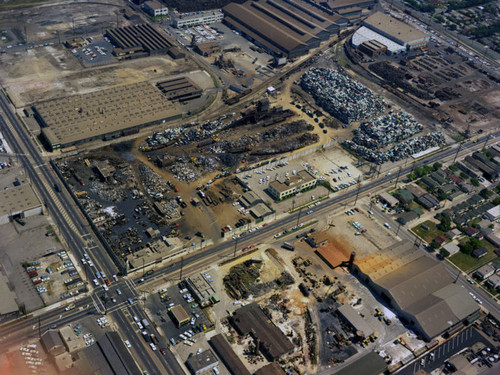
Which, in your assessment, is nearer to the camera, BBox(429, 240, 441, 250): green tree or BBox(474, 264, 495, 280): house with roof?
BBox(474, 264, 495, 280): house with roof

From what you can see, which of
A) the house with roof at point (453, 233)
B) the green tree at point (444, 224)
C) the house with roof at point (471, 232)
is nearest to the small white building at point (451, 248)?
the house with roof at point (453, 233)

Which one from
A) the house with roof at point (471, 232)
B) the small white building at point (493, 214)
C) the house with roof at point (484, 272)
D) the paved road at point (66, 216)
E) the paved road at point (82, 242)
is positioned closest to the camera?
Answer: the paved road at point (82, 242)

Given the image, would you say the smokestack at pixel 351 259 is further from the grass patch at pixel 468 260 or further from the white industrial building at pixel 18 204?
the white industrial building at pixel 18 204

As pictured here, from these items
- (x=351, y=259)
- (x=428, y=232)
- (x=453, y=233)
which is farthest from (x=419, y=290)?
(x=453, y=233)

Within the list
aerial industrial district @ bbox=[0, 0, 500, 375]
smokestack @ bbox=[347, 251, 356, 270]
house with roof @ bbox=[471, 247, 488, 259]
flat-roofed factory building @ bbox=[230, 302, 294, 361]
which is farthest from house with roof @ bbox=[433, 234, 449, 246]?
flat-roofed factory building @ bbox=[230, 302, 294, 361]

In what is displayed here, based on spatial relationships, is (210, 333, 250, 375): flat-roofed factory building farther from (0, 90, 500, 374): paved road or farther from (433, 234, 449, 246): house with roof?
(433, 234, 449, 246): house with roof

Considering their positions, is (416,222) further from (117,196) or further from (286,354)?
(117,196)
